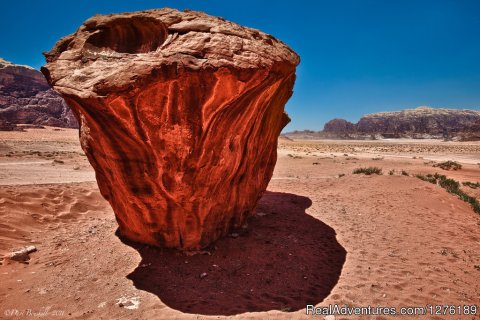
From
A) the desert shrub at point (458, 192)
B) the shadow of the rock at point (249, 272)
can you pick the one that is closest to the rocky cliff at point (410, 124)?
the desert shrub at point (458, 192)

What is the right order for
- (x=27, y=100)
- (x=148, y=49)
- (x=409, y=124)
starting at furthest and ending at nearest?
(x=409, y=124) < (x=27, y=100) < (x=148, y=49)

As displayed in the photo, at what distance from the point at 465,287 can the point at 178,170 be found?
19.2ft

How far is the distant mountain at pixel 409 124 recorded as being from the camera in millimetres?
108188

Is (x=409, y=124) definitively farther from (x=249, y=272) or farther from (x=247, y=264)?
(x=249, y=272)

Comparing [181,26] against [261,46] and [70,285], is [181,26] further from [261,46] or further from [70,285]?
[70,285]

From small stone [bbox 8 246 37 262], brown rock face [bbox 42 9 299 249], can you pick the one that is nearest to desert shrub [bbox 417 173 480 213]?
brown rock face [bbox 42 9 299 249]

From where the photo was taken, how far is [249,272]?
580cm

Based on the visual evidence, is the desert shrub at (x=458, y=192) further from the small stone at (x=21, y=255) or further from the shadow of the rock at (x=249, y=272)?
the small stone at (x=21, y=255)

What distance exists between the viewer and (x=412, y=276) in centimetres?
576

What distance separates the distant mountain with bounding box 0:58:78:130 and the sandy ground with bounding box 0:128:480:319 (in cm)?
6146

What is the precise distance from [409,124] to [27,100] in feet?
413

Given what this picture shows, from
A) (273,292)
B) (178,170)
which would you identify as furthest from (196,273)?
A: (178,170)

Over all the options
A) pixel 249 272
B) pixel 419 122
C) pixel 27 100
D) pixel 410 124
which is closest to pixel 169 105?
pixel 249 272

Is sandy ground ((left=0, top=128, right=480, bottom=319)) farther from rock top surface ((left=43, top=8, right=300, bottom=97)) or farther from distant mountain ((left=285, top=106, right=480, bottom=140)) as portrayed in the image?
distant mountain ((left=285, top=106, right=480, bottom=140))
